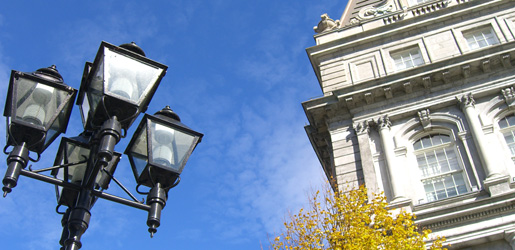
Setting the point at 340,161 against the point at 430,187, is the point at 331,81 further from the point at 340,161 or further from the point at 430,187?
the point at 430,187

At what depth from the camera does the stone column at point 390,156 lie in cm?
1747

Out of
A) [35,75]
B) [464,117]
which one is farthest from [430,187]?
[35,75]

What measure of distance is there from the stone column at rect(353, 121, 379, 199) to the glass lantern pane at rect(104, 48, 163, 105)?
12373 mm

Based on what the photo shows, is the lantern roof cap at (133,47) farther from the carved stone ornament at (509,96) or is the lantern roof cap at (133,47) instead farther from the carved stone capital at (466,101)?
the carved stone ornament at (509,96)

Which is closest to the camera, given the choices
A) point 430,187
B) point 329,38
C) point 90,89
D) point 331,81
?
point 90,89

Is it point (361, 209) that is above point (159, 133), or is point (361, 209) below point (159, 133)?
above

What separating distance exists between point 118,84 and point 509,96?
1702 centimetres

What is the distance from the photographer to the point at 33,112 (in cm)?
597

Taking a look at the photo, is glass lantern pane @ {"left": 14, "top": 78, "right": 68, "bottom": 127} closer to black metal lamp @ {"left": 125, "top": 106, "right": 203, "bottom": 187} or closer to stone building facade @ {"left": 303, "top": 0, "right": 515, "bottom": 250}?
black metal lamp @ {"left": 125, "top": 106, "right": 203, "bottom": 187}

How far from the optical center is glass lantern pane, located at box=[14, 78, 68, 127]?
5926mm

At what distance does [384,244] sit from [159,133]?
9.48 meters

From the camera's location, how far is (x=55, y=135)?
6324 millimetres

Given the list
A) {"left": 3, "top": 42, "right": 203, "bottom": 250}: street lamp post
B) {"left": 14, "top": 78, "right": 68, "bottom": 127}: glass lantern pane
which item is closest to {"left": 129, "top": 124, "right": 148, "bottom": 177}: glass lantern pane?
{"left": 3, "top": 42, "right": 203, "bottom": 250}: street lamp post

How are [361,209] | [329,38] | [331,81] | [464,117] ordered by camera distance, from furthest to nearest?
[329,38], [331,81], [464,117], [361,209]
